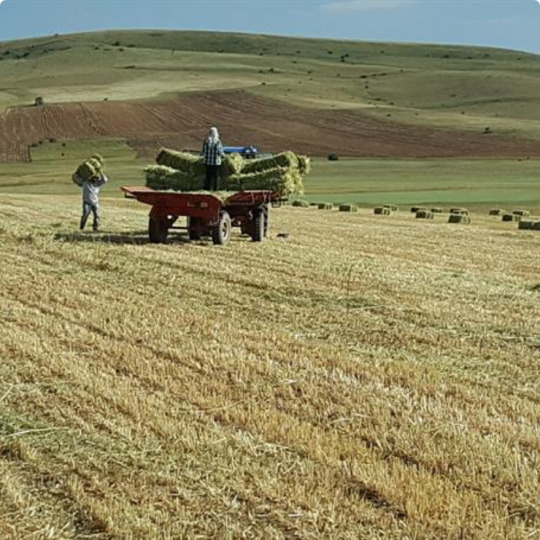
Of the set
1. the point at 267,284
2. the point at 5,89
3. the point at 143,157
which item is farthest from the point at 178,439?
the point at 5,89

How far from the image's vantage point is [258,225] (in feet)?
61.4

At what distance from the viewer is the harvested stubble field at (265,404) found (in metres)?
4.88

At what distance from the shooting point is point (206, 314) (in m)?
10.3

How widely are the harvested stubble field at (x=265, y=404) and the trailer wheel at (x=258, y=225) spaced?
16.4 feet

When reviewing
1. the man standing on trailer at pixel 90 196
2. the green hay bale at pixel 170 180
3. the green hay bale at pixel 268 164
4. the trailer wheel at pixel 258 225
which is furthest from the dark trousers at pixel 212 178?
the man standing on trailer at pixel 90 196

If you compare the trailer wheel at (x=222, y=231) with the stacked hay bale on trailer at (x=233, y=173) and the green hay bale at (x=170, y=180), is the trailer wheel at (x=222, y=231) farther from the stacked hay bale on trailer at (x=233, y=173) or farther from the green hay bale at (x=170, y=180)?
the green hay bale at (x=170, y=180)

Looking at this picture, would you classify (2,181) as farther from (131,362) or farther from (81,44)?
(81,44)

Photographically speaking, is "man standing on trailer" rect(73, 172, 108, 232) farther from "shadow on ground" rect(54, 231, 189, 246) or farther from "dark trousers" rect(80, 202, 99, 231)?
"shadow on ground" rect(54, 231, 189, 246)

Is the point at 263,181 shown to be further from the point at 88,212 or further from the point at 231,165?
the point at 88,212

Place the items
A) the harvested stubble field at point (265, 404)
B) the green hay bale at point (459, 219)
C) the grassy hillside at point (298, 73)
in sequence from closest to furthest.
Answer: the harvested stubble field at point (265, 404), the green hay bale at point (459, 219), the grassy hillside at point (298, 73)

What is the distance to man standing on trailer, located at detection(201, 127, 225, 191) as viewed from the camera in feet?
61.0

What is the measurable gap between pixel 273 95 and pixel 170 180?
86219mm

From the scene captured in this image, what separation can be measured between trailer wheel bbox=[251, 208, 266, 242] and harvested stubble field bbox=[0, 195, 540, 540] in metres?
5.00

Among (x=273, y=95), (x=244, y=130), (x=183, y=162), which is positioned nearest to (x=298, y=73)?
(x=273, y=95)
